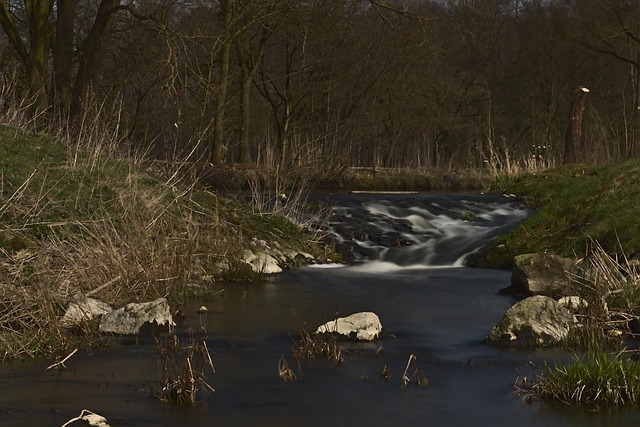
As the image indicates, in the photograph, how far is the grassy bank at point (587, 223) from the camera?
12.0m

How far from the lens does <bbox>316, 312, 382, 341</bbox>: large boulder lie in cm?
839

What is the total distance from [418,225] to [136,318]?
9315mm

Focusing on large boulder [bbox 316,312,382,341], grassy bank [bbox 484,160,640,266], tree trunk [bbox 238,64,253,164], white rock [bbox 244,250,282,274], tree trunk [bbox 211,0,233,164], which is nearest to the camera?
large boulder [bbox 316,312,382,341]

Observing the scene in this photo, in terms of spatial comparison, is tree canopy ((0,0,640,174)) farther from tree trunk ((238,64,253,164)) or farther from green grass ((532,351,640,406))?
green grass ((532,351,640,406))

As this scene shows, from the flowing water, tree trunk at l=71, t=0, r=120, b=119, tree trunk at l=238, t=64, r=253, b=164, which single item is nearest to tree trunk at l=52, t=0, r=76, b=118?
tree trunk at l=71, t=0, r=120, b=119

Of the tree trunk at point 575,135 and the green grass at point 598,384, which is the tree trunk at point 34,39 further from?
the green grass at point 598,384

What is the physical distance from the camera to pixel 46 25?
20.6 m

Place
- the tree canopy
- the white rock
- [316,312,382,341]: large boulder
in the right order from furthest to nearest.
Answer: the tree canopy
the white rock
[316,312,382,341]: large boulder

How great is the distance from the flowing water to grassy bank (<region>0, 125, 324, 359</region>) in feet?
1.60

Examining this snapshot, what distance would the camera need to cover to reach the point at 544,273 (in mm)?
10641

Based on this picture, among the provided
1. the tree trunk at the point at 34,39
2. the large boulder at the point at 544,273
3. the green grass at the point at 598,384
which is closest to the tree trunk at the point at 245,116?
the tree trunk at the point at 34,39

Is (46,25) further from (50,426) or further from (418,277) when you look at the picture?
(50,426)

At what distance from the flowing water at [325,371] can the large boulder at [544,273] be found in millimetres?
323

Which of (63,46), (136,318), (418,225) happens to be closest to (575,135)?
(418,225)
